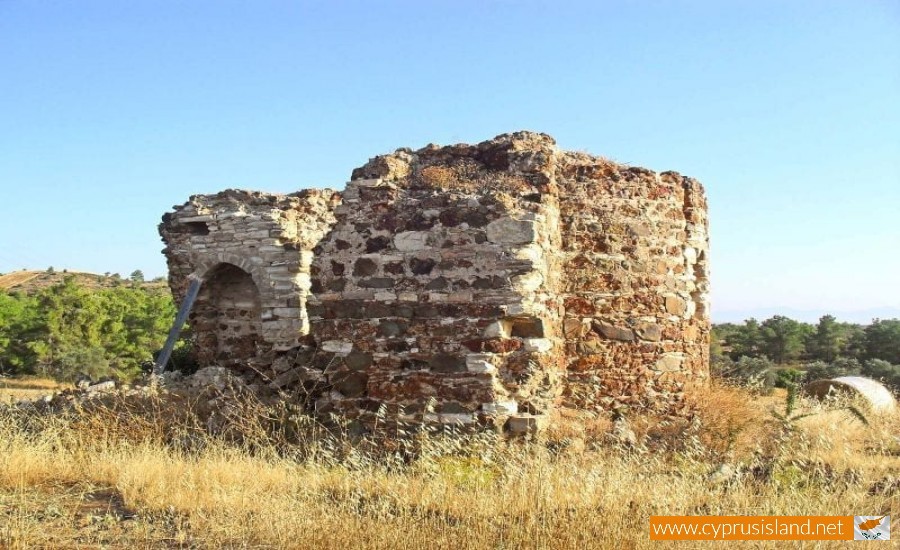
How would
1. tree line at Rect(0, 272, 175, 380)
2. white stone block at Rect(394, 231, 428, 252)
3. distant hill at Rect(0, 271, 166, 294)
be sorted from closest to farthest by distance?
white stone block at Rect(394, 231, 428, 252) < tree line at Rect(0, 272, 175, 380) < distant hill at Rect(0, 271, 166, 294)

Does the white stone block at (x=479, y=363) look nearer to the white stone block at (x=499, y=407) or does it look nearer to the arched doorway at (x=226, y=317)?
the white stone block at (x=499, y=407)

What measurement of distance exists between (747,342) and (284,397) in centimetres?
2713

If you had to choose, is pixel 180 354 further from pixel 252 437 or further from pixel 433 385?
pixel 433 385

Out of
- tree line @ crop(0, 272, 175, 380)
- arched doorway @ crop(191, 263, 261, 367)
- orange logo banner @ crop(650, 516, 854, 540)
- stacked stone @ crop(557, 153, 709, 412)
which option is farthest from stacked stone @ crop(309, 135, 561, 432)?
tree line @ crop(0, 272, 175, 380)

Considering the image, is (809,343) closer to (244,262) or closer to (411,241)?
(244,262)

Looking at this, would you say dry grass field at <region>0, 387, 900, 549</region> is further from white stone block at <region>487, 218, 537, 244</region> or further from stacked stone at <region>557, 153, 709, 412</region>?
white stone block at <region>487, 218, 537, 244</region>

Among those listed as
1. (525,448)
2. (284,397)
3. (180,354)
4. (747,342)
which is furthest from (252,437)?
(747,342)

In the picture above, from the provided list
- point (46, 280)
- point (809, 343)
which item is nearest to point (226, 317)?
point (809, 343)

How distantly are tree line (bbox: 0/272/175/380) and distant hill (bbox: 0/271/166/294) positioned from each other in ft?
59.5

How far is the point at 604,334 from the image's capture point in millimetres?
7062

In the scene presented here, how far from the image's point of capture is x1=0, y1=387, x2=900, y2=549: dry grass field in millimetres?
4004

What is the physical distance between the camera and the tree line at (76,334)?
24531 mm

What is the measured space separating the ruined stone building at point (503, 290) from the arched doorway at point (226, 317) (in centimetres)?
144

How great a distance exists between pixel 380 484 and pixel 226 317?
5.74 m
